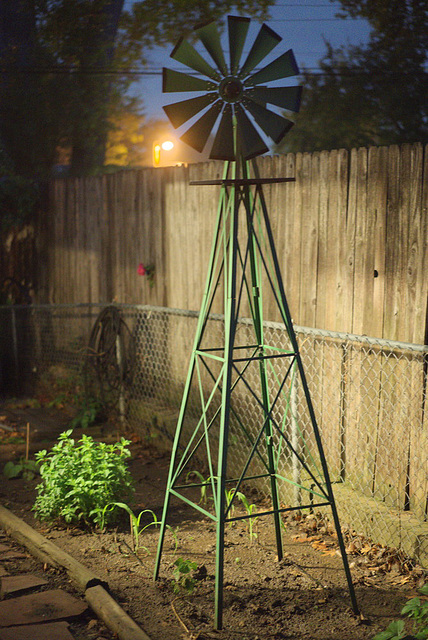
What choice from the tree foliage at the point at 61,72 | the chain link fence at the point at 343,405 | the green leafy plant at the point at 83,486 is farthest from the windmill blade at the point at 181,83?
the tree foliage at the point at 61,72

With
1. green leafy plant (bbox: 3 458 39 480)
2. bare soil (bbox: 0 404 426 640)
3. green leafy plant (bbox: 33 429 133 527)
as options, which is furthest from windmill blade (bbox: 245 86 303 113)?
green leafy plant (bbox: 3 458 39 480)

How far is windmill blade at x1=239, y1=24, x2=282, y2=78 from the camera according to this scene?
11.5 feet

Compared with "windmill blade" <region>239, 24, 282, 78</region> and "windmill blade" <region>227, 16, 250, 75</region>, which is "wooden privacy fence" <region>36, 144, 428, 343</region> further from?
"windmill blade" <region>227, 16, 250, 75</region>

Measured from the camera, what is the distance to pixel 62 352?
8.55 metres

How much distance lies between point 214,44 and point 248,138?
525 millimetres

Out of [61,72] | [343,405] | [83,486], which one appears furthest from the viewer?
[61,72]

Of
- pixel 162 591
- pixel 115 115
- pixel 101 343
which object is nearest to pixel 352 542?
pixel 162 591

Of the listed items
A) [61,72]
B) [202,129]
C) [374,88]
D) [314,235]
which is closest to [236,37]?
[202,129]

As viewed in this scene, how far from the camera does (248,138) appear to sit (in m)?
3.52

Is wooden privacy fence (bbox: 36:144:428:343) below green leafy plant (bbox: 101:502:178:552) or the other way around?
the other way around

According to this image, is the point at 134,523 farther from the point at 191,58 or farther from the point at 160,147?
the point at 160,147

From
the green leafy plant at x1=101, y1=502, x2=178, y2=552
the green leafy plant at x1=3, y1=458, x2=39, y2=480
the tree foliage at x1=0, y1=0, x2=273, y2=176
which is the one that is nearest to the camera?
the green leafy plant at x1=101, y1=502, x2=178, y2=552

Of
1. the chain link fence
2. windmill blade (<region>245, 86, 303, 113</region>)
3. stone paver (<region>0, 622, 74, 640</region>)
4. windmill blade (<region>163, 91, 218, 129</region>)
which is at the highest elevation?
windmill blade (<region>245, 86, 303, 113</region>)

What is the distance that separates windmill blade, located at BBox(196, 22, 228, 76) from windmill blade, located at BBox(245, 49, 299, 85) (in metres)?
0.16
